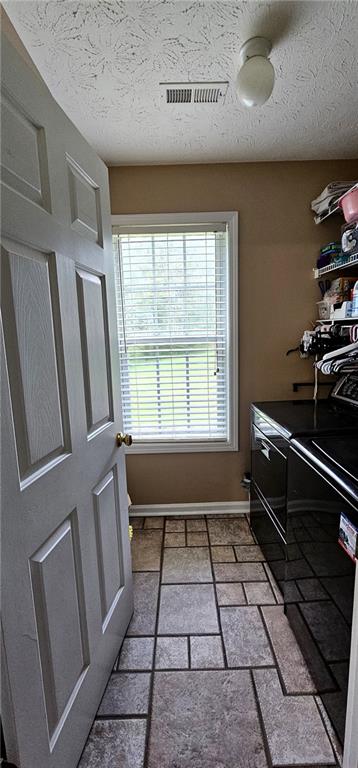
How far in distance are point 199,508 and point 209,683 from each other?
1228mm

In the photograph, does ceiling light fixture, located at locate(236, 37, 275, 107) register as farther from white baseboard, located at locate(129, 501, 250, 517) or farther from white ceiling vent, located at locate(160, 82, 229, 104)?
white baseboard, located at locate(129, 501, 250, 517)

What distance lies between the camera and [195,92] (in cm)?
145

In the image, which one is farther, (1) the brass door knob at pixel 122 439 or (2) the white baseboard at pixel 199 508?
(2) the white baseboard at pixel 199 508

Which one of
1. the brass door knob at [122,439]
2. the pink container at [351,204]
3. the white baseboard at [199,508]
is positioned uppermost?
the pink container at [351,204]

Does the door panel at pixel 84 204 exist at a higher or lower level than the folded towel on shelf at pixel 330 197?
lower

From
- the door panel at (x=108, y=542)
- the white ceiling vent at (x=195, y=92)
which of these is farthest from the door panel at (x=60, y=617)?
the white ceiling vent at (x=195, y=92)

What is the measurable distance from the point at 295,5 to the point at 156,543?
104 inches

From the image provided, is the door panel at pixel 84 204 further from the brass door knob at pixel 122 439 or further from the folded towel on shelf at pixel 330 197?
the folded towel on shelf at pixel 330 197

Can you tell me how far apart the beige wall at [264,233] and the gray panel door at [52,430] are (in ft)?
3.42

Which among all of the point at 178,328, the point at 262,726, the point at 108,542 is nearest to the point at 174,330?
the point at 178,328

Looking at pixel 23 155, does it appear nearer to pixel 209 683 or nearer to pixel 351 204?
pixel 351 204

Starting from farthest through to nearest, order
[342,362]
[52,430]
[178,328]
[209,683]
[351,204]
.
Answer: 1. [178,328]
2. [342,362]
3. [351,204]
4. [209,683]
5. [52,430]

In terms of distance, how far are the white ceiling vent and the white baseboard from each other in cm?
246

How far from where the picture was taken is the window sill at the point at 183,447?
7.78ft
